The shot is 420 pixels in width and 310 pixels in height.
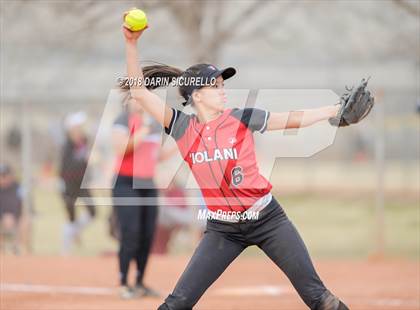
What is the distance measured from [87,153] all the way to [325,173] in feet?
35.8

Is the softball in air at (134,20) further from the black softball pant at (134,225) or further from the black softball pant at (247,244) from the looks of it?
the black softball pant at (134,225)

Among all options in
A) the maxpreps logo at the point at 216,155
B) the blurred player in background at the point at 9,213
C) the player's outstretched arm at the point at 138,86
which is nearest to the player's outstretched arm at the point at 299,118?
the maxpreps logo at the point at 216,155

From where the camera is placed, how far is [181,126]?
19.3 ft

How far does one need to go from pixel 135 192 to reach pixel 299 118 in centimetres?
344

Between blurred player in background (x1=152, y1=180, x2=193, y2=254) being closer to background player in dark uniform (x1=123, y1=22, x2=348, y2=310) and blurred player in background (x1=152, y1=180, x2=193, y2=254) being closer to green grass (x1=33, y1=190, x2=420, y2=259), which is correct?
green grass (x1=33, y1=190, x2=420, y2=259)

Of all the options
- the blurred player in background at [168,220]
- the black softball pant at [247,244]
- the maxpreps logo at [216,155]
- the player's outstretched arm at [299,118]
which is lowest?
the black softball pant at [247,244]

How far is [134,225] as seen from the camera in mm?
8844

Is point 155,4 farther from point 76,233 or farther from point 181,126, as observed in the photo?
point 181,126

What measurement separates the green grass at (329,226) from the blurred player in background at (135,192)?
471 cm

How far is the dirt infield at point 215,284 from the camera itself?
8398mm

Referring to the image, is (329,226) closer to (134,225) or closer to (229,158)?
(134,225)

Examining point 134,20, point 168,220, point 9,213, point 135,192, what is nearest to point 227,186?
→ point 134,20

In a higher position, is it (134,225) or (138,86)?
(138,86)

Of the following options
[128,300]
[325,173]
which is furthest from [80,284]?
[325,173]
